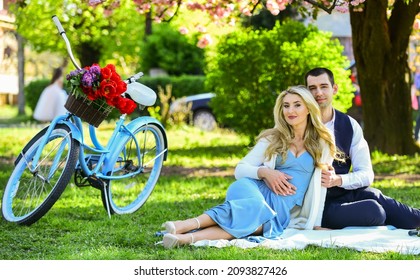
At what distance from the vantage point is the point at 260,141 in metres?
6.31

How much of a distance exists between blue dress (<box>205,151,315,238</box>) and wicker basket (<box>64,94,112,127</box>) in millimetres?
1229

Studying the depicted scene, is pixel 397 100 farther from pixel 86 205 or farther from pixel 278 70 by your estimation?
pixel 86 205

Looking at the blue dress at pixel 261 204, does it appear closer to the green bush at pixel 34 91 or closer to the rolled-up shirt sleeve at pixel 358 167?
the rolled-up shirt sleeve at pixel 358 167

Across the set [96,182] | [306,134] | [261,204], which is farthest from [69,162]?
[306,134]

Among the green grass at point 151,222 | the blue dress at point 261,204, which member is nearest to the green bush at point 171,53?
the green grass at point 151,222

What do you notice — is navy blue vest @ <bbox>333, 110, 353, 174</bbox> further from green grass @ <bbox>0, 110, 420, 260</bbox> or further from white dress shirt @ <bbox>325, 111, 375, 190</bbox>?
green grass @ <bbox>0, 110, 420, 260</bbox>

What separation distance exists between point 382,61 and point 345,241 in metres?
6.45

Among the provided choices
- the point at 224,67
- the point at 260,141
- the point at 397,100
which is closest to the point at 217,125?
the point at 224,67

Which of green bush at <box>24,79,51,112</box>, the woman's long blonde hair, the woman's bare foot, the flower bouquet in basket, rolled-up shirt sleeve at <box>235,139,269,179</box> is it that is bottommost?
the woman's bare foot

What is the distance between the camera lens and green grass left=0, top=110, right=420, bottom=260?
5320mm

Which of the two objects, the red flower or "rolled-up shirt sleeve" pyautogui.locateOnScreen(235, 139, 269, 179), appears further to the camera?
the red flower

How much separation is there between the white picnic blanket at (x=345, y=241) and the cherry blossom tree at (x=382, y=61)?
511 centimetres

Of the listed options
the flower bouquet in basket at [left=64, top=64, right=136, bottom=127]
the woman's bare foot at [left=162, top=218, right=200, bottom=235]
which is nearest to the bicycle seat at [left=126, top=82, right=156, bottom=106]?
the flower bouquet in basket at [left=64, top=64, right=136, bottom=127]
